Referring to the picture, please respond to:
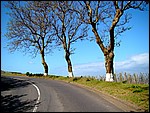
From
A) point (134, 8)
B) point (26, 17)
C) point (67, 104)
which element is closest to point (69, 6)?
point (134, 8)

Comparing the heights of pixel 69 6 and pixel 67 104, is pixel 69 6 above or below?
above

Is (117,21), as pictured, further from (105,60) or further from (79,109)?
(79,109)

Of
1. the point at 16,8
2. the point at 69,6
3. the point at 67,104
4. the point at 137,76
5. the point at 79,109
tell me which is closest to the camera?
the point at 79,109

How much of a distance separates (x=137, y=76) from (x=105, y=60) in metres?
13.0

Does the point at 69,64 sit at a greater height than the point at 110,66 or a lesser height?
greater

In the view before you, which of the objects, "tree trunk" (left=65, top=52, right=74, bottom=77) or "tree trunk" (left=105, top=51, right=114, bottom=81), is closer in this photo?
"tree trunk" (left=105, top=51, right=114, bottom=81)

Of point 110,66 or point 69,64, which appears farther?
point 69,64

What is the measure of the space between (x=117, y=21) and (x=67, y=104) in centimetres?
1384

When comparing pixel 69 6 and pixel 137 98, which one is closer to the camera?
pixel 137 98

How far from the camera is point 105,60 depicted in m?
25.6

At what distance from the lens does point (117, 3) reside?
24.9 metres

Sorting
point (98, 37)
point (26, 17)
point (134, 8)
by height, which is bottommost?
point (98, 37)

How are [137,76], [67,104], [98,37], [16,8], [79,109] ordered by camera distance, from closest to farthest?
[79,109] < [67,104] < [98,37] < [137,76] < [16,8]

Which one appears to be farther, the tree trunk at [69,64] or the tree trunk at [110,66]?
the tree trunk at [69,64]
